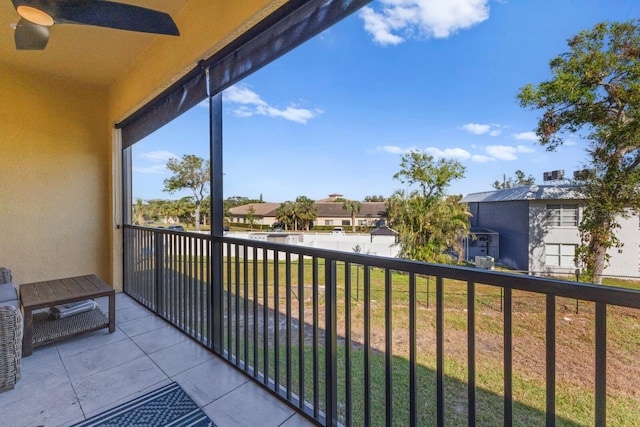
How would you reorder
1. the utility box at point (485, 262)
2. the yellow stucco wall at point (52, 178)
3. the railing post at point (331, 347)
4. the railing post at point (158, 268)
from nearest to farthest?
the utility box at point (485, 262), the railing post at point (331, 347), the railing post at point (158, 268), the yellow stucco wall at point (52, 178)

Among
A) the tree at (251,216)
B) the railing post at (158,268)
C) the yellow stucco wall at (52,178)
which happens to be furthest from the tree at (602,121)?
the yellow stucco wall at (52,178)

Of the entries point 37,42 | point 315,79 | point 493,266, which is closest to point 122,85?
point 37,42

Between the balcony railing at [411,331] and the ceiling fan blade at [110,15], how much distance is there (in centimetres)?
142

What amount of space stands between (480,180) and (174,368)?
2311 mm

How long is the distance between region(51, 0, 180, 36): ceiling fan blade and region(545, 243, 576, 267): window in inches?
92.0

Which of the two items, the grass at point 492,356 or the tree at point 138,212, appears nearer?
the grass at point 492,356

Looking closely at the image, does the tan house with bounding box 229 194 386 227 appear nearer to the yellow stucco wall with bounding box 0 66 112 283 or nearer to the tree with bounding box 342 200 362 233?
the tree with bounding box 342 200 362 233

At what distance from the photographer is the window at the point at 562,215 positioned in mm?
1237

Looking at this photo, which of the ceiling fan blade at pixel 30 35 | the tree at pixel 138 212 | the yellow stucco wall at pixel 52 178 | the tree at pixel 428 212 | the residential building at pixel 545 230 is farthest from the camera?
the tree at pixel 138 212

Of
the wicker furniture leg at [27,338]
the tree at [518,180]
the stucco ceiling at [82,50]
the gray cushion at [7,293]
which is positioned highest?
the stucco ceiling at [82,50]

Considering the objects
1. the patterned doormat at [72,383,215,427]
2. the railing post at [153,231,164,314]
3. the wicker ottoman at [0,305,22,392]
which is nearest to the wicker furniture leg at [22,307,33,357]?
the wicker ottoman at [0,305,22,392]

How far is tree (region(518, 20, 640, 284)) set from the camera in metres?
1.06

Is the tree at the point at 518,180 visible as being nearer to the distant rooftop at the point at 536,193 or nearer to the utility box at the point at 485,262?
the distant rooftop at the point at 536,193

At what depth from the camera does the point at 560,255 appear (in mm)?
1185
